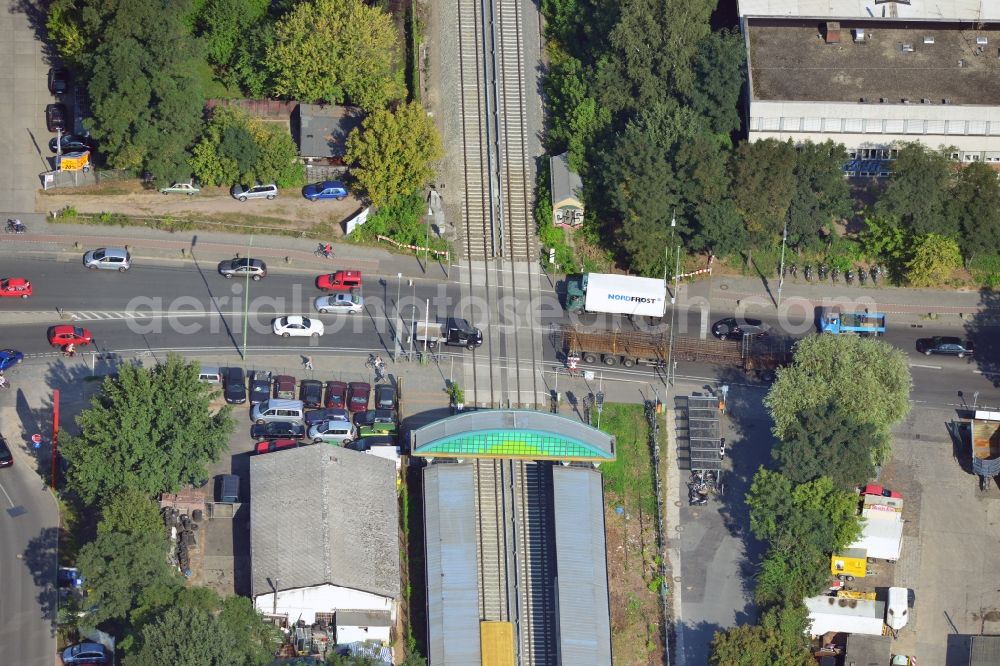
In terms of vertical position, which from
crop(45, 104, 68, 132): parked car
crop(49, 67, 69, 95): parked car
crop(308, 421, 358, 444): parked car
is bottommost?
crop(308, 421, 358, 444): parked car

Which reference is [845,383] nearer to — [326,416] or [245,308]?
[326,416]

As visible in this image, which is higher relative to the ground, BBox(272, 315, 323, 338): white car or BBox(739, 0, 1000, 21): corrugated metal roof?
BBox(739, 0, 1000, 21): corrugated metal roof

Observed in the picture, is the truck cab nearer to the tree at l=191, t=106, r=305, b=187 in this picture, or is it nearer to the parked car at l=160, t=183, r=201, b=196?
the tree at l=191, t=106, r=305, b=187

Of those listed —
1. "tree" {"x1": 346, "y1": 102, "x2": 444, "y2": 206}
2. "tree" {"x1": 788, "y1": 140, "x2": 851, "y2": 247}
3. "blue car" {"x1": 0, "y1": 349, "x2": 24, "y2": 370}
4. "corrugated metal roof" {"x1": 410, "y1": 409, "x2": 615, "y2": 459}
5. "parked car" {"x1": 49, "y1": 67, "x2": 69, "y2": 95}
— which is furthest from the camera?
"parked car" {"x1": 49, "y1": 67, "x2": 69, "y2": 95}

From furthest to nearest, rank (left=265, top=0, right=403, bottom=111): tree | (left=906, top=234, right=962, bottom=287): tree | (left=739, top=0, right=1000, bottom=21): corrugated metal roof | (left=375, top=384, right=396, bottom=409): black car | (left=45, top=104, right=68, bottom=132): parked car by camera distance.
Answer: (left=739, top=0, right=1000, bottom=21): corrugated metal roof → (left=45, top=104, right=68, bottom=132): parked car → (left=265, top=0, right=403, bottom=111): tree → (left=906, top=234, right=962, bottom=287): tree → (left=375, top=384, right=396, bottom=409): black car

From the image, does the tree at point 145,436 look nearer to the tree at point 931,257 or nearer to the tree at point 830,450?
the tree at point 830,450

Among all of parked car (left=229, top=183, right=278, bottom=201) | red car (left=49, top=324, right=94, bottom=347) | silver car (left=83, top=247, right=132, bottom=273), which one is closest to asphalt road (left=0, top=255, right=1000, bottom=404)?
silver car (left=83, top=247, right=132, bottom=273)

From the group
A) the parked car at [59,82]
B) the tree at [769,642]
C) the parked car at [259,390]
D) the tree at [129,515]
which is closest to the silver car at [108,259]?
the parked car at [259,390]

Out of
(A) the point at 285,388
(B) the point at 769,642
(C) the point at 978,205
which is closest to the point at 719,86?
(C) the point at 978,205

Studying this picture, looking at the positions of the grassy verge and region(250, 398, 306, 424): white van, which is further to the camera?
region(250, 398, 306, 424): white van
